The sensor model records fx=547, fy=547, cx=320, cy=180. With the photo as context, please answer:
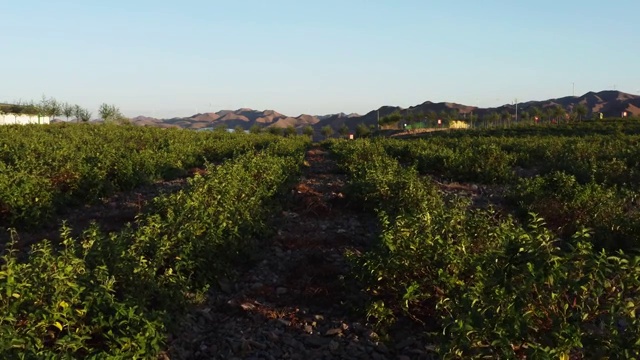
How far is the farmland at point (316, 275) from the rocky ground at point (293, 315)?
2 cm

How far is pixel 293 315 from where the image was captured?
570 cm

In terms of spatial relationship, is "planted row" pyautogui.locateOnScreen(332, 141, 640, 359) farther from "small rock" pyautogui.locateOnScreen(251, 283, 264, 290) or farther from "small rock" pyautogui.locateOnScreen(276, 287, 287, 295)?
"small rock" pyautogui.locateOnScreen(251, 283, 264, 290)

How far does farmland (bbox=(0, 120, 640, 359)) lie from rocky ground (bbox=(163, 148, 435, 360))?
2 cm

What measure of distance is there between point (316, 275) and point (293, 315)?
1188 mm

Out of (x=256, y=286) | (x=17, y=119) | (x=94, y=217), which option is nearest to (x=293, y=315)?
(x=256, y=286)

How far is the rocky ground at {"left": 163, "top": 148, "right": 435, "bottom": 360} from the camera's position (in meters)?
4.94

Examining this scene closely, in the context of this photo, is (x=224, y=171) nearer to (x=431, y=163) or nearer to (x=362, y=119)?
(x=431, y=163)

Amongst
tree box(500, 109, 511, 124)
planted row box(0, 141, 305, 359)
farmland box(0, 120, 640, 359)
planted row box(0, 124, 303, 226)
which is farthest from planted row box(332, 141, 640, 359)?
tree box(500, 109, 511, 124)

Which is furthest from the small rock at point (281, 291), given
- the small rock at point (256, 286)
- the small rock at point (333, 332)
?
the small rock at point (333, 332)

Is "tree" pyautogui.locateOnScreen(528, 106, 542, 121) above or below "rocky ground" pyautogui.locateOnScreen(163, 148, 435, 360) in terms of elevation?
above

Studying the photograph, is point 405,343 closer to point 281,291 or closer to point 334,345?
point 334,345

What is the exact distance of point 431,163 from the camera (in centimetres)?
1675

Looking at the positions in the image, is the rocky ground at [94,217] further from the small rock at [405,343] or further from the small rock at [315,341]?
the small rock at [405,343]

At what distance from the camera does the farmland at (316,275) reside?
12.1ft
